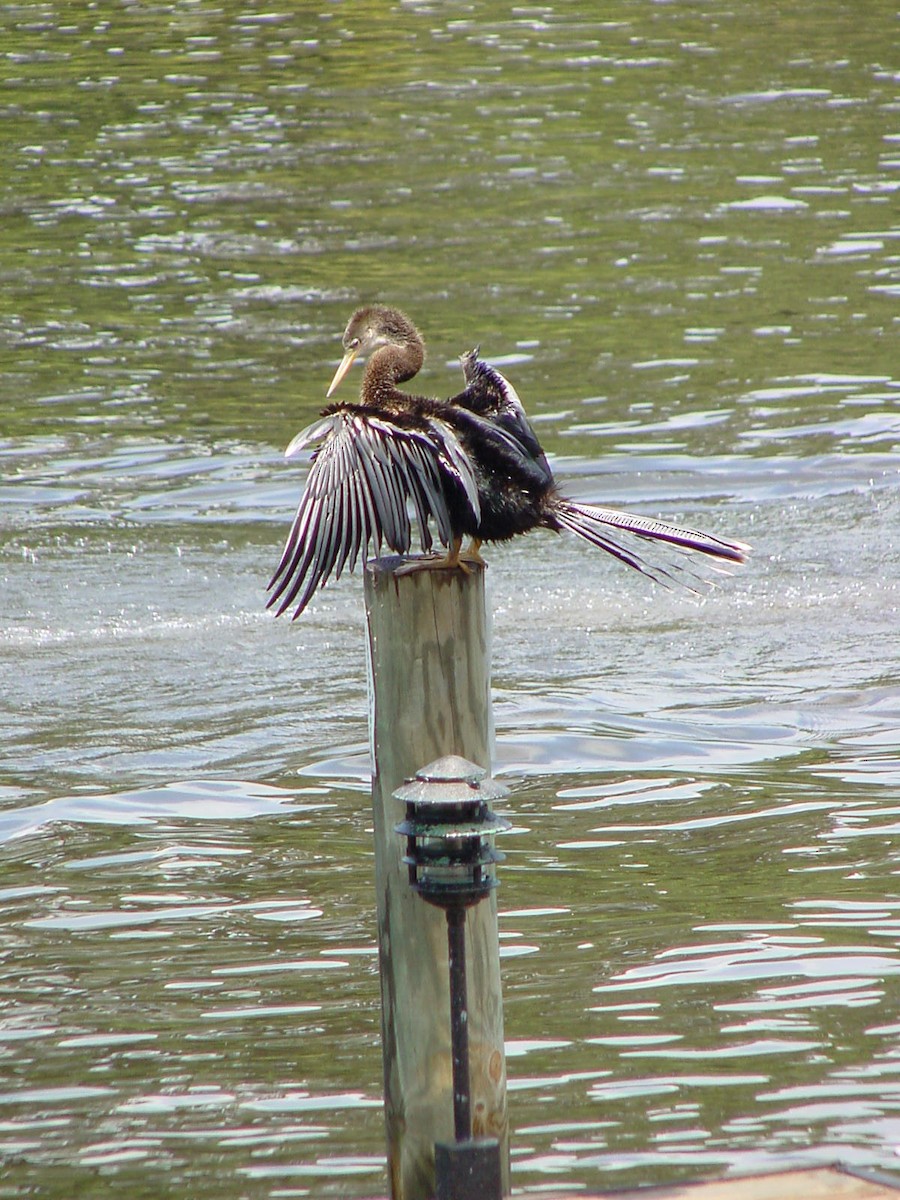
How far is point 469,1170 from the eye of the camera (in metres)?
3.53

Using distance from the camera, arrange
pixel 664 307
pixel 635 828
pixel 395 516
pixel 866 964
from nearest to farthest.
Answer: pixel 395 516
pixel 866 964
pixel 635 828
pixel 664 307

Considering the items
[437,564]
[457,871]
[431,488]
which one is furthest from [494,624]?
[457,871]

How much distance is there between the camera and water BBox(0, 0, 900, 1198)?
14.5 ft

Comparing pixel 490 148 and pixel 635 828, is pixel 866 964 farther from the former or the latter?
pixel 490 148

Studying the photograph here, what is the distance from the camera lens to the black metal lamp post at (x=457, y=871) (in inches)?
136

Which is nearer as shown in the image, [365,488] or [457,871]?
[457,871]

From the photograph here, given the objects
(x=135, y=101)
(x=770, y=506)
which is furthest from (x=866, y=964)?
(x=135, y=101)

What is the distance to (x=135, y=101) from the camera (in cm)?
1791

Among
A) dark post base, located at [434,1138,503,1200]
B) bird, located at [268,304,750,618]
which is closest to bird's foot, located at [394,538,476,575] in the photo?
bird, located at [268,304,750,618]

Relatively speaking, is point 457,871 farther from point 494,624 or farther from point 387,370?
point 494,624

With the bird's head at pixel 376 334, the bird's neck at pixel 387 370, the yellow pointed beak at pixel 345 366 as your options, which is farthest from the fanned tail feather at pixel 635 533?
the yellow pointed beak at pixel 345 366

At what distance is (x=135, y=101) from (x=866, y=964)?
579 inches

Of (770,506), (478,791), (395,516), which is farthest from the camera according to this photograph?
(770,506)

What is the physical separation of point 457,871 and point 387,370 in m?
1.73
